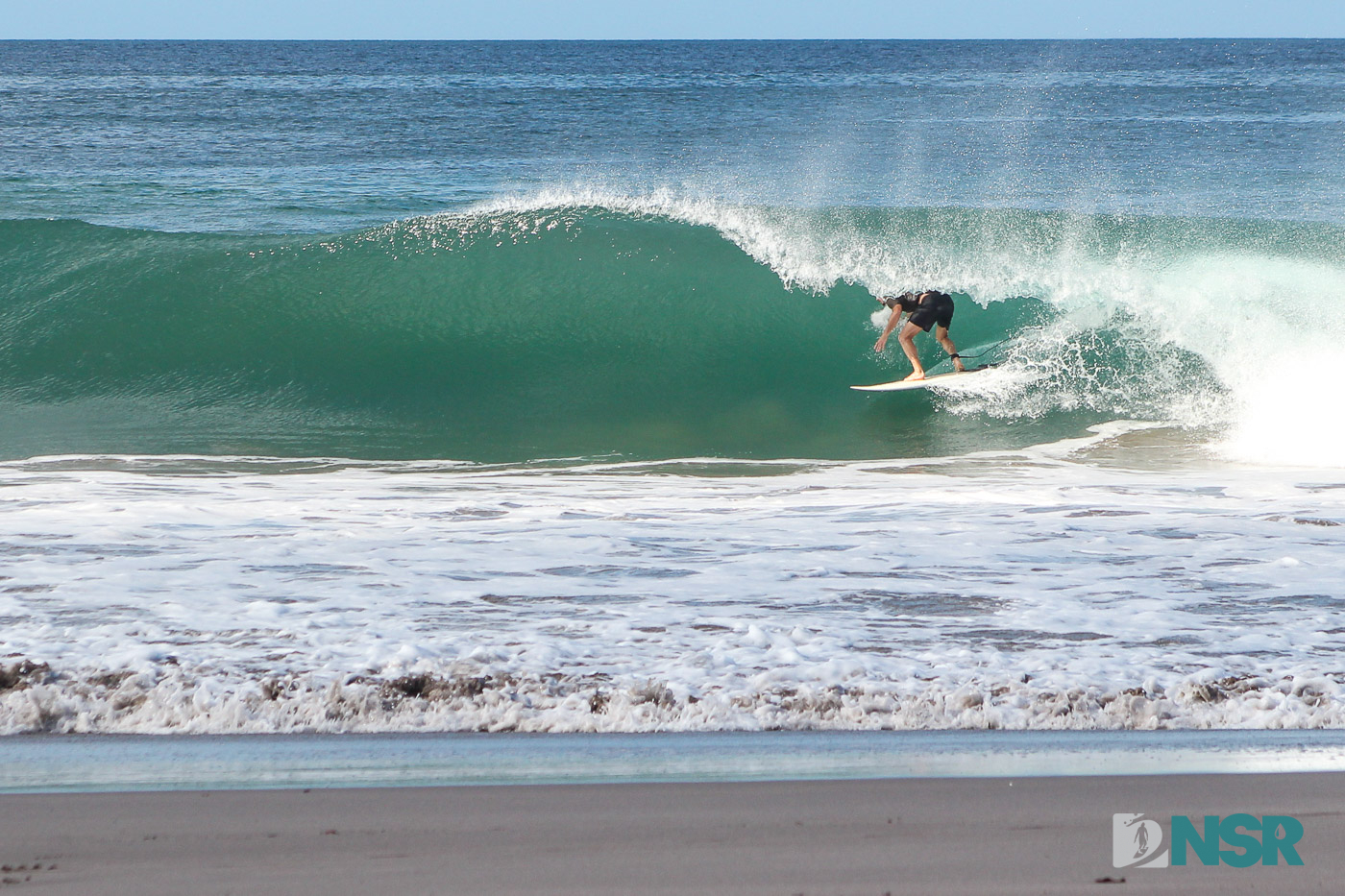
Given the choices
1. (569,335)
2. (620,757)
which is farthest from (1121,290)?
(620,757)

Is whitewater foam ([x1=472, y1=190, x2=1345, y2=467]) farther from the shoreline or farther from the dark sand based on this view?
the dark sand

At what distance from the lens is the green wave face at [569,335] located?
7.94 metres

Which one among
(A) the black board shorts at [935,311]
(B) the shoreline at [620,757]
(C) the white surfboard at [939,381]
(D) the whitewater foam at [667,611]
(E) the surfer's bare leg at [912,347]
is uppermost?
(A) the black board shorts at [935,311]

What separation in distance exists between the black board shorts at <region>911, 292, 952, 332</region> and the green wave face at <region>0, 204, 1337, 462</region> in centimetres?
62

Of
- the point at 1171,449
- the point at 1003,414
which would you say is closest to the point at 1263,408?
the point at 1171,449

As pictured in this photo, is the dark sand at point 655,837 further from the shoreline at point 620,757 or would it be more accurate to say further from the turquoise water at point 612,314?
the turquoise water at point 612,314

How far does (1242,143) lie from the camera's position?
2655 centimetres

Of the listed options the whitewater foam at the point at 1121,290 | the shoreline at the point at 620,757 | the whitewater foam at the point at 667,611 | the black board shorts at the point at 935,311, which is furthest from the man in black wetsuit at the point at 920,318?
the shoreline at the point at 620,757

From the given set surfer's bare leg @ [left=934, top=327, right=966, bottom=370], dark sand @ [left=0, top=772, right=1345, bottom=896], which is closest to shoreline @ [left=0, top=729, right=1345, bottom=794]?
dark sand @ [left=0, top=772, right=1345, bottom=896]

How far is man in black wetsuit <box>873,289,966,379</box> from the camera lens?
27.7 feet

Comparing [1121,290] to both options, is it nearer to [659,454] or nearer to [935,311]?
[935,311]

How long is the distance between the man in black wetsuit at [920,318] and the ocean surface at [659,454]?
1.31ft

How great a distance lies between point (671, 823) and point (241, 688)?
3.82 ft

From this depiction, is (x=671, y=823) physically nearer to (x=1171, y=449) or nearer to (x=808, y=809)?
(x=808, y=809)
